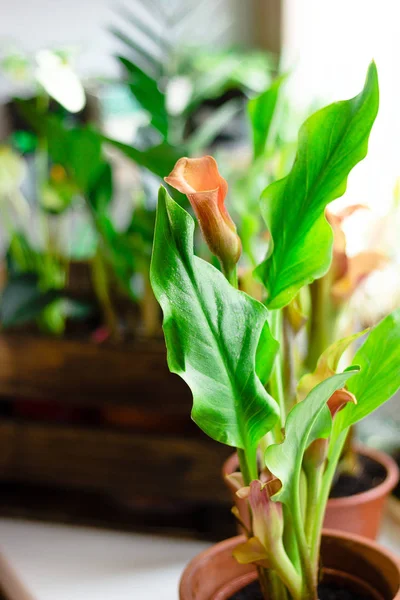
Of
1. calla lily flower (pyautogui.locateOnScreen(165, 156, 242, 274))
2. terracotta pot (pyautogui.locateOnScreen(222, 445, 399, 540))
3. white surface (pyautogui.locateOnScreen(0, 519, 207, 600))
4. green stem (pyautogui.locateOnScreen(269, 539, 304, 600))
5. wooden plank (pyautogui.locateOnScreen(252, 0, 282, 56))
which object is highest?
wooden plank (pyautogui.locateOnScreen(252, 0, 282, 56))

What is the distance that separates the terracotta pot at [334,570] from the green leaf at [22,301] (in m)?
0.38

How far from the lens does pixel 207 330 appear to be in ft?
1.24

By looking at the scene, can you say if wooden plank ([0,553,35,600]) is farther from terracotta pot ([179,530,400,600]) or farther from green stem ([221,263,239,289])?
green stem ([221,263,239,289])

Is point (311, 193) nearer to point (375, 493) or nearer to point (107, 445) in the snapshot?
point (375, 493)

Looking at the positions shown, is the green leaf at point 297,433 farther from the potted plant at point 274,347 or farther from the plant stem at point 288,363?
the plant stem at point 288,363

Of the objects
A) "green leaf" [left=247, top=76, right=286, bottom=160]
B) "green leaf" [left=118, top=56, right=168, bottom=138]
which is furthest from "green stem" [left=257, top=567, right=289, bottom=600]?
"green leaf" [left=118, top=56, right=168, bottom=138]

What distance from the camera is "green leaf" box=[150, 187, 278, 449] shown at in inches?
14.2

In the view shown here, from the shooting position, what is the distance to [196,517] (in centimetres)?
72

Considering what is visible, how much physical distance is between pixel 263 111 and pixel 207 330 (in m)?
0.24

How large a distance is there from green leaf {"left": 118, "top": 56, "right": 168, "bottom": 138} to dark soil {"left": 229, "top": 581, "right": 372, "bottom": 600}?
44cm

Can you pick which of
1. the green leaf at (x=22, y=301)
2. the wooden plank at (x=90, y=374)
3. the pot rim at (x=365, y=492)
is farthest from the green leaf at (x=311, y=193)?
the green leaf at (x=22, y=301)

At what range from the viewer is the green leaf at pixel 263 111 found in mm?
536

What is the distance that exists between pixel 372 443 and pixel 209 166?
563 millimetres

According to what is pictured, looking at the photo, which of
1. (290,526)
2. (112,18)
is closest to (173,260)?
→ (290,526)
